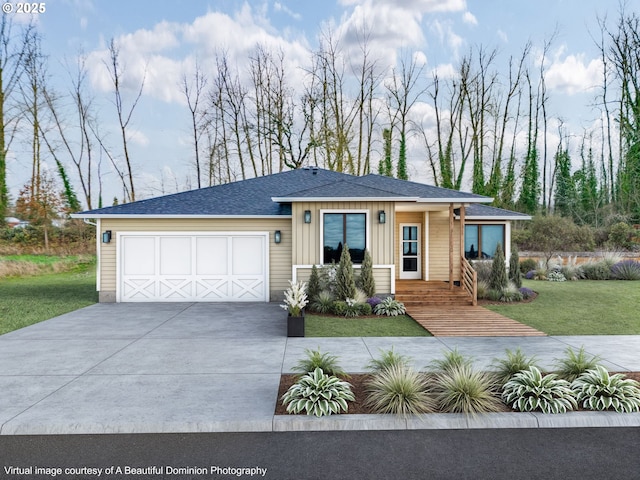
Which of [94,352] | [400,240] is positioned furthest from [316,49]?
[94,352]

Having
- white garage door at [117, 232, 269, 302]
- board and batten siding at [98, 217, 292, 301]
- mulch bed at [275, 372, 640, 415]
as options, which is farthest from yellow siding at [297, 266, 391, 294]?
mulch bed at [275, 372, 640, 415]

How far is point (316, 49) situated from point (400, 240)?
16.5 meters

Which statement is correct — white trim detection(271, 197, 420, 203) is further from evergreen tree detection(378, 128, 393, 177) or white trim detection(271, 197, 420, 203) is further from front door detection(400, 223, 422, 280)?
evergreen tree detection(378, 128, 393, 177)

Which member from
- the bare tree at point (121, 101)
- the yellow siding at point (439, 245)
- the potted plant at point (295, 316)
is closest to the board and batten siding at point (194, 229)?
the potted plant at point (295, 316)

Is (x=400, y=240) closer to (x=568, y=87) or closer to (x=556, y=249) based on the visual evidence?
(x=556, y=249)

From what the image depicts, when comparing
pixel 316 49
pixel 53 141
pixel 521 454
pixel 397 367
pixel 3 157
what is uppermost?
pixel 316 49

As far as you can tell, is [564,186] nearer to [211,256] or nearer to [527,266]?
[527,266]

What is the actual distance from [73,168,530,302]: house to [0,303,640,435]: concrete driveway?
222 centimetres

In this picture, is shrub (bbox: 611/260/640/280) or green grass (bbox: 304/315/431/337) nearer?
green grass (bbox: 304/315/431/337)

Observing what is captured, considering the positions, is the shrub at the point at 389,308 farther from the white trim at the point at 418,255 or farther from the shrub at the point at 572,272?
the shrub at the point at 572,272

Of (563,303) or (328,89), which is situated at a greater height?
(328,89)

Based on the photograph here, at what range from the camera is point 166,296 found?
12070 millimetres

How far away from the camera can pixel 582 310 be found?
10336 millimetres

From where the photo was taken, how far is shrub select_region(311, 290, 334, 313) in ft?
32.7
